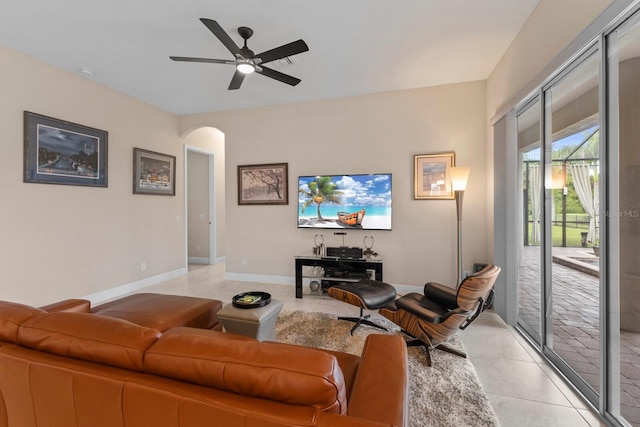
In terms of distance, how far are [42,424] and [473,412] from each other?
2.08 meters

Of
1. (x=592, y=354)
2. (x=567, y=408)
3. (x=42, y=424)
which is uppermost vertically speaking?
(x=42, y=424)

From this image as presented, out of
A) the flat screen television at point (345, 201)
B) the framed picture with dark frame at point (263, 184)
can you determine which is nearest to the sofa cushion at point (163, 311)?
the flat screen television at point (345, 201)

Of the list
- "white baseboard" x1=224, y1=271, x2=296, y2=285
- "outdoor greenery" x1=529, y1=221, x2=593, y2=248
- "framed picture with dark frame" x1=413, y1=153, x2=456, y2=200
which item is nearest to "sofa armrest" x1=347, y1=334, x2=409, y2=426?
"outdoor greenery" x1=529, y1=221, x2=593, y2=248

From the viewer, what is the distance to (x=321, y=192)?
14.3ft

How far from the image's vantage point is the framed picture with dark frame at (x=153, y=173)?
438 centimetres

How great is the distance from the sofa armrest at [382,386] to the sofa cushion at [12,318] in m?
1.25

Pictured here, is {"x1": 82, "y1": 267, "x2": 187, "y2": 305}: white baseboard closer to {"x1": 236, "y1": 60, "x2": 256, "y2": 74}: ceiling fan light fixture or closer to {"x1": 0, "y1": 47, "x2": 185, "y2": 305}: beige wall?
{"x1": 0, "y1": 47, "x2": 185, "y2": 305}: beige wall

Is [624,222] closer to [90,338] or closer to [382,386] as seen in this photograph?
[382,386]

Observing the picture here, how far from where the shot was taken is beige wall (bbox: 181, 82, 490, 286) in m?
3.84

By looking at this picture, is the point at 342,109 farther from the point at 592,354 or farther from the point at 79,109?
the point at 592,354

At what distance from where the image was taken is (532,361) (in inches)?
90.9

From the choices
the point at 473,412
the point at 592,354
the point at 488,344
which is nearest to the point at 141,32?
the point at 473,412

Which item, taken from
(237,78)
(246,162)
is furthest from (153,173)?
(237,78)

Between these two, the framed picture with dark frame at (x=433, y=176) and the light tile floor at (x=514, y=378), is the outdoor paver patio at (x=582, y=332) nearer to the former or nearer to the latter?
the light tile floor at (x=514, y=378)
